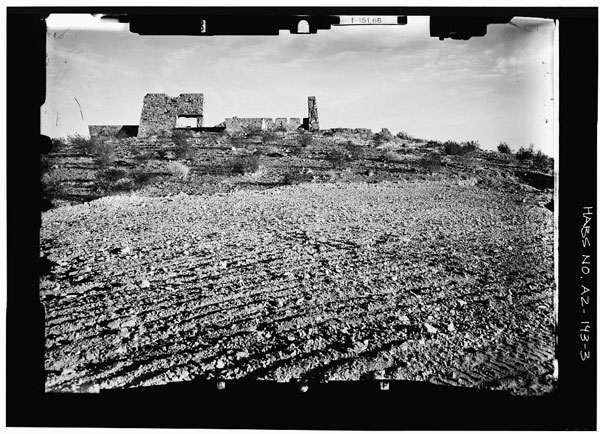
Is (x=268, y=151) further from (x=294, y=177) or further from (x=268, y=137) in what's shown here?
(x=268, y=137)

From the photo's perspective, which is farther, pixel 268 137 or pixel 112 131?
pixel 268 137

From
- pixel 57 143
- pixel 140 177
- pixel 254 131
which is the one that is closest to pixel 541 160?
pixel 254 131

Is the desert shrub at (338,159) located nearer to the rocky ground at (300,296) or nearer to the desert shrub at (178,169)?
the rocky ground at (300,296)

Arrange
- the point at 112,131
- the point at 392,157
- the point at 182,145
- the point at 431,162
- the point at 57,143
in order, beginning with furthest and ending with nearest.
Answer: the point at 392,157 → the point at 431,162 → the point at 182,145 → the point at 112,131 → the point at 57,143

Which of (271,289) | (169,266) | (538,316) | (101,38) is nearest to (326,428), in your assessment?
(271,289)

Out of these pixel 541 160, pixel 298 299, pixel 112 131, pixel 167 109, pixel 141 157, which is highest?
pixel 167 109

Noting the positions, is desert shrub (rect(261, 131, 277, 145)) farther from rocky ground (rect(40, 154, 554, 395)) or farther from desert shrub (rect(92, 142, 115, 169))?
desert shrub (rect(92, 142, 115, 169))

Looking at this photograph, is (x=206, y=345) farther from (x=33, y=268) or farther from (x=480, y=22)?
(x=480, y=22)
